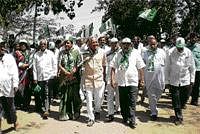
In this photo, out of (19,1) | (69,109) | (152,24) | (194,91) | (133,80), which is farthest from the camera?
(152,24)

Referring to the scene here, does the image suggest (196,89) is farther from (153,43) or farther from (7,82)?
(7,82)

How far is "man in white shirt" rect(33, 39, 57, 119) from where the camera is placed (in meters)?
12.3

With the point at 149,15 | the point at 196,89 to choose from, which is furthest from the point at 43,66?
the point at 149,15

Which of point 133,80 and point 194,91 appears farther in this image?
point 194,91

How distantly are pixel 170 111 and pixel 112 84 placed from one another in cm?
280

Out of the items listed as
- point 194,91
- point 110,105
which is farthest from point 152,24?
point 110,105

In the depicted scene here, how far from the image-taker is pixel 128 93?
1123 cm

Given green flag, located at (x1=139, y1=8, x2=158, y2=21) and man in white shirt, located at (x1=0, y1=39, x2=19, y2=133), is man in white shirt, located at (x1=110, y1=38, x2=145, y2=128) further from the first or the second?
green flag, located at (x1=139, y1=8, x2=158, y2=21)

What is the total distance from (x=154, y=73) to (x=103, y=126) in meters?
2.06

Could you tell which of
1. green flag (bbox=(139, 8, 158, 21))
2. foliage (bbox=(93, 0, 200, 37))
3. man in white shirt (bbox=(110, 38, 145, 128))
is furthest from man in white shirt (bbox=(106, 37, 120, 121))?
foliage (bbox=(93, 0, 200, 37))

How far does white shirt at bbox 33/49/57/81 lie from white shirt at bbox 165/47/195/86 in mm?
3164

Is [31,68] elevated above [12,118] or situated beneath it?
elevated above

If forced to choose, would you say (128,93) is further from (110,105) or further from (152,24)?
(152,24)

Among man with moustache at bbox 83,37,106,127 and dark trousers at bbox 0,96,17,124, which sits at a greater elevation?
man with moustache at bbox 83,37,106,127
